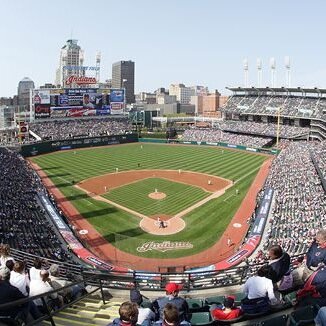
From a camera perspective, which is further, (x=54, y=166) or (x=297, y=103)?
(x=297, y=103)

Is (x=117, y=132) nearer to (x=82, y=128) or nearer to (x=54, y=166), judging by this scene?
(x=82, y=128)

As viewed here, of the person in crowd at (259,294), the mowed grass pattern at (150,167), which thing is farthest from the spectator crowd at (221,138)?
the person in crowd at (259,294)

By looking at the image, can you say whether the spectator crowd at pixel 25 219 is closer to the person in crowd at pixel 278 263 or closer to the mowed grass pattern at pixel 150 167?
the mowed grass pattern at pixel 150 167

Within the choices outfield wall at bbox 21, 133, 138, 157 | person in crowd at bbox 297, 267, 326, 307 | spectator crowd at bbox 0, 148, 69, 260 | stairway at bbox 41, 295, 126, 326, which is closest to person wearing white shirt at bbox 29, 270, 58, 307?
stairway at bbox 41, 295, 126, 326

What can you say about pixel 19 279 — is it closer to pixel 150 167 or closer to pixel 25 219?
pixel 25 219

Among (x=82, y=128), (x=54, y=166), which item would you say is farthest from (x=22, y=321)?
(x=82, y=128)
